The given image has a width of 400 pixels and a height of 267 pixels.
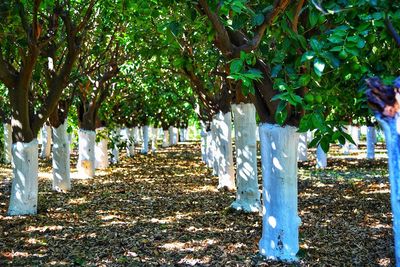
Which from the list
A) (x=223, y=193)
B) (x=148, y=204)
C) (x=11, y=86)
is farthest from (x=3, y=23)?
(x=223, y=193)

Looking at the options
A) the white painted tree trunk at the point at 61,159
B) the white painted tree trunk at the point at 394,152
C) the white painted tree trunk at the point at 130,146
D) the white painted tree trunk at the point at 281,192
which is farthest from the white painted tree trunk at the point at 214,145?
the white painted tree trunk at the point at 394,152

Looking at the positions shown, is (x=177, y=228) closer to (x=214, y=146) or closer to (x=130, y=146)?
(x=214, y=146)

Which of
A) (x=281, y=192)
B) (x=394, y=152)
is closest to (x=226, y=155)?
(x=281, y=192)

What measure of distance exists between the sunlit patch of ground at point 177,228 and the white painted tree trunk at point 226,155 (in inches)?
24.4

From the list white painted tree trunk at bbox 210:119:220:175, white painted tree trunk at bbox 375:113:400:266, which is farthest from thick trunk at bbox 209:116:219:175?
white painted tree trunk at bbox 375:113:400:266

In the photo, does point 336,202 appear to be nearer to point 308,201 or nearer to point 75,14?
point 308,201

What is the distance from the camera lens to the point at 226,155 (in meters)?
14.2

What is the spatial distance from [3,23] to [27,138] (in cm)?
235

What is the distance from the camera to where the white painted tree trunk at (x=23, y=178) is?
996 centimetres

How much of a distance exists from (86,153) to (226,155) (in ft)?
19.3

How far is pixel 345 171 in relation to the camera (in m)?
20.0

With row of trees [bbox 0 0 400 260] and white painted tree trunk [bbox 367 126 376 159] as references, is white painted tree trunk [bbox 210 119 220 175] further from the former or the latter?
white painted tree trunk [bbox 367 126 376 159]

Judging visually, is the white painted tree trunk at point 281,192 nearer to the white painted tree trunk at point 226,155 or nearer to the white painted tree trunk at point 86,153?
the white painted tree trunk at point 226,155

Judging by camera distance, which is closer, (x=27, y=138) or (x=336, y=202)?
(x=27, y=138)
